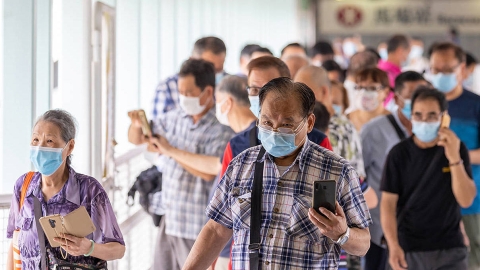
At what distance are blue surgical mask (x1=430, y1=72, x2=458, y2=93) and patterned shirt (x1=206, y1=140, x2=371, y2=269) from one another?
12.9 feet

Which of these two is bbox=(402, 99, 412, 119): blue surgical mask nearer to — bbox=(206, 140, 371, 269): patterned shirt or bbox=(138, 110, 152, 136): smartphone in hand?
bbox=(138, 110, 152, 136): smartphone in hand

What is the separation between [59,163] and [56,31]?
2098 mm

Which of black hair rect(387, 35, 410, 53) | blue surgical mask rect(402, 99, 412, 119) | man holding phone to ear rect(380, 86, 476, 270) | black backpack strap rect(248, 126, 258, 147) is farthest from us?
black hair rect(387, 35, 410, 53)

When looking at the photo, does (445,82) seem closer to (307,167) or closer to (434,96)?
(434,96)

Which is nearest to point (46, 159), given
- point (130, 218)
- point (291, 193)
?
point (291, 193)

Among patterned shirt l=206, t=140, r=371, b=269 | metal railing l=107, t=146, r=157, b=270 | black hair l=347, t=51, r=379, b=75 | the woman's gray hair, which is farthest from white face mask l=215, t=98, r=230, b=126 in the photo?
black hair l=347, t=51, r=379, b=75

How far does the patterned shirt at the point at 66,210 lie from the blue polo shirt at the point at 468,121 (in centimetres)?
354

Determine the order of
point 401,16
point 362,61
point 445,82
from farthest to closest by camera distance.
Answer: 1. point 401,16
2. point 362,61
3. point 445,82

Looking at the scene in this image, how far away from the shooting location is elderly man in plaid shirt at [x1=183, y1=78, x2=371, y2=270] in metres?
3.28

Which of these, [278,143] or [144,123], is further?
[144,123]

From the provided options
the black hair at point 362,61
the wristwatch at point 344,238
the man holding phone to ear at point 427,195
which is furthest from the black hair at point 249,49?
the wristwatch at point 344,238

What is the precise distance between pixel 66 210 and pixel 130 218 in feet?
11.1

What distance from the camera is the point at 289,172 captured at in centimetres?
334

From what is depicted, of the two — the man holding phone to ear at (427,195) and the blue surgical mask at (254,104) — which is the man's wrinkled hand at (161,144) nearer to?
the blue surgical mask at (254,104)
